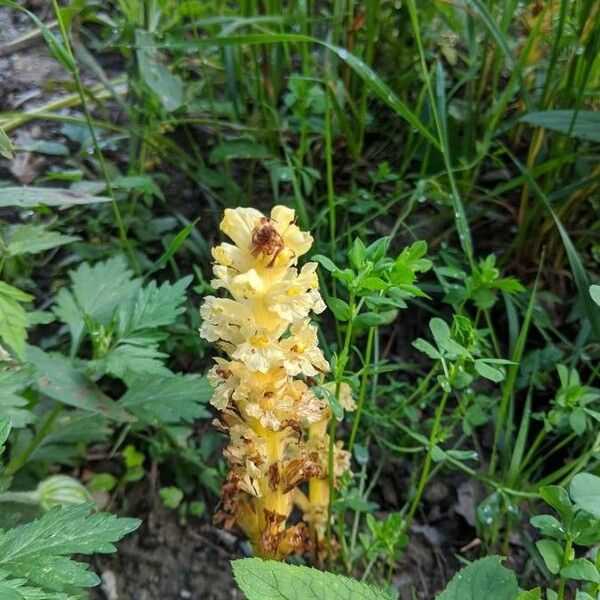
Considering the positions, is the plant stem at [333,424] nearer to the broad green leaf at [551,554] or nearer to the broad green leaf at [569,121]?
the broad green leaf at [551,554]

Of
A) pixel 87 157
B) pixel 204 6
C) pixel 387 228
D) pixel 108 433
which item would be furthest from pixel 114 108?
pixel 108 433

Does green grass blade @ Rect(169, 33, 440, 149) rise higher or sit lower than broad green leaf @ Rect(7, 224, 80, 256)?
higher

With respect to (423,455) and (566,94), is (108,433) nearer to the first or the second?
(423,455)

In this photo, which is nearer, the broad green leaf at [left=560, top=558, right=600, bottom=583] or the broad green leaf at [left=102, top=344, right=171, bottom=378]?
the broad green leaf at [left=560, top=558, right=600, bottom=583]

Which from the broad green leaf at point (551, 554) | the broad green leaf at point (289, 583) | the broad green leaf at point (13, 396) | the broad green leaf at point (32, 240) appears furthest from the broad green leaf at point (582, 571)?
the broad green leaf at point (32, 240)

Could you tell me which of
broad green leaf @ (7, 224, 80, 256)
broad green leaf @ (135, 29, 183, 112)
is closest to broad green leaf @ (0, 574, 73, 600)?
broad green leaf @ (7, 224, 80, 256)

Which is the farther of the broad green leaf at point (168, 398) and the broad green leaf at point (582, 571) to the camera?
the broad green leaf at point (168, 398)

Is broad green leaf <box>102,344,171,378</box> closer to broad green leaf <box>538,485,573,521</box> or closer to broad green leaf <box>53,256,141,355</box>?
broad green leaf <box>53,256,141,355</box>
